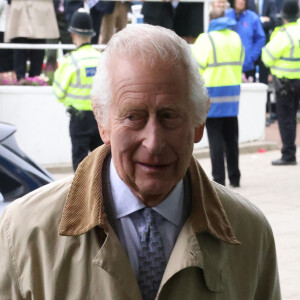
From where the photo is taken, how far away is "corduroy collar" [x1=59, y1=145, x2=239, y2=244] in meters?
→ 2.54

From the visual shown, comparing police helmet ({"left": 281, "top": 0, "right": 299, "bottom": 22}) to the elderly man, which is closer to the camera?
the elderly man

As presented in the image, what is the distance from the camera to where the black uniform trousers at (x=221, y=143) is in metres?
10.9

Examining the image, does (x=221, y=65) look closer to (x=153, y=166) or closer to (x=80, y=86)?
(x=80, y=86)

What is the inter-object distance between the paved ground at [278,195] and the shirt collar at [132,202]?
Result: 424 centimetres

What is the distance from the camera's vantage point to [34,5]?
13234 mm

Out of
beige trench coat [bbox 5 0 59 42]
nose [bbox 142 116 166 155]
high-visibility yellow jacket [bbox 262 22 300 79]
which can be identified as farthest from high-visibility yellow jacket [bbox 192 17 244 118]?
nose [bbox 142 116 166 155]

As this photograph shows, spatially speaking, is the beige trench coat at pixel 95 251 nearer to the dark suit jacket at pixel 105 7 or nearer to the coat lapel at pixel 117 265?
the coat lapel at pixel 117 265

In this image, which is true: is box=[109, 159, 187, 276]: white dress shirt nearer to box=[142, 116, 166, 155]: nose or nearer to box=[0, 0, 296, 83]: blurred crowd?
box=[142, 116, 166, 155]: nose

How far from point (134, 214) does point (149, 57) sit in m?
0.43

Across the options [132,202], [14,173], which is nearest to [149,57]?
[132,202]

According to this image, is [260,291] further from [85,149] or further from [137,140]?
[85,149]

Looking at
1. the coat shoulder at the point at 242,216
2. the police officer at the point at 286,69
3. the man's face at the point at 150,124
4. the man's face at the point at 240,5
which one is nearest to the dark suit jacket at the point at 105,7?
the man's face at the point at 240,5

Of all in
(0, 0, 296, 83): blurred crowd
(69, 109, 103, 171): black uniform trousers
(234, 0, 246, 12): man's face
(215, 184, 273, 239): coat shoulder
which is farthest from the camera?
(234, 0, 246, 12): man's face

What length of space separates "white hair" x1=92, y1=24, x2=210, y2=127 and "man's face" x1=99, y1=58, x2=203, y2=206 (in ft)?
0.07
